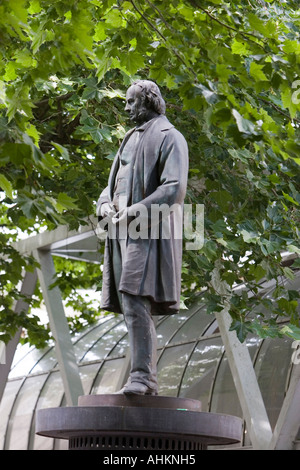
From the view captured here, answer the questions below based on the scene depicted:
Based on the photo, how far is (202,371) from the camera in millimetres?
16266

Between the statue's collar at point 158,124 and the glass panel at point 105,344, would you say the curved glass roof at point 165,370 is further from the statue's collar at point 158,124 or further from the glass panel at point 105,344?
the statue's collar at point 158,124

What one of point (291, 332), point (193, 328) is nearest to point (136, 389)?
point (291, 332)

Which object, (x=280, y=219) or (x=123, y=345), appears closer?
(x=280, y=219)

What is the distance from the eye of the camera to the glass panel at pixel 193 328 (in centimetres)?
1771

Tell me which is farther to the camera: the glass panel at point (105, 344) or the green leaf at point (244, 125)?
the glass panel at point (105, 344)

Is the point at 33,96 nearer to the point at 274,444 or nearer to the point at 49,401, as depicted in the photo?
the point at 274,444

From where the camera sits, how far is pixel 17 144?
458cm

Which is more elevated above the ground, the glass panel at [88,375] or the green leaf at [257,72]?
the green leaf at [257,72]

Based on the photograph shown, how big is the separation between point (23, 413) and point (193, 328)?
215 inches

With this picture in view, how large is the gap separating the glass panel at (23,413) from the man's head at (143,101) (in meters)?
15.6

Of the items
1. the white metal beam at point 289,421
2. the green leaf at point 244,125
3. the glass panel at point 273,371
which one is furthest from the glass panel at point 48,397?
the green leaf at point 244,125
